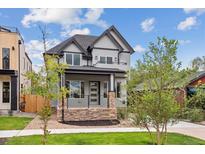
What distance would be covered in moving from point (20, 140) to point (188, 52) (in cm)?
710

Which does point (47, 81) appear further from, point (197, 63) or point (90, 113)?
point (90, 113)

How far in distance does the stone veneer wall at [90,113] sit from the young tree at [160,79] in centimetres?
846

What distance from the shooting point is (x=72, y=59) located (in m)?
20.2

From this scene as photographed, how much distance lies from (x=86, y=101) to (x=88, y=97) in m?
2.29

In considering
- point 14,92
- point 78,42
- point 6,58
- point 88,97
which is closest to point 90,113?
point 88,97

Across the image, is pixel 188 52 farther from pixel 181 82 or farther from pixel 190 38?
pixel 181 82

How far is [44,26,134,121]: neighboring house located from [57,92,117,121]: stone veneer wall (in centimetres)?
128

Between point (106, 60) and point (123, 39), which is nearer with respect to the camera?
point (106, 60)

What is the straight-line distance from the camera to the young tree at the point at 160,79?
22.8 ft

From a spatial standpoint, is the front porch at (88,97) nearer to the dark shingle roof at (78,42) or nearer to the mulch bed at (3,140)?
the dark shingle roof at (78,42)

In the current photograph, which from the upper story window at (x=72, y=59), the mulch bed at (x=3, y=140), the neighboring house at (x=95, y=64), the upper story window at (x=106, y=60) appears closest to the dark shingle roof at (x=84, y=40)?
the neighboring house at (x=95, y=64)

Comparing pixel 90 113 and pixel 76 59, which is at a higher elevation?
pixel 76 59

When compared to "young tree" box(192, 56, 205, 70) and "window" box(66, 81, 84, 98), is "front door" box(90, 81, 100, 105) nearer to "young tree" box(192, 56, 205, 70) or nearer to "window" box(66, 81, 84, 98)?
"window" box(66, 81, 84, 98)
